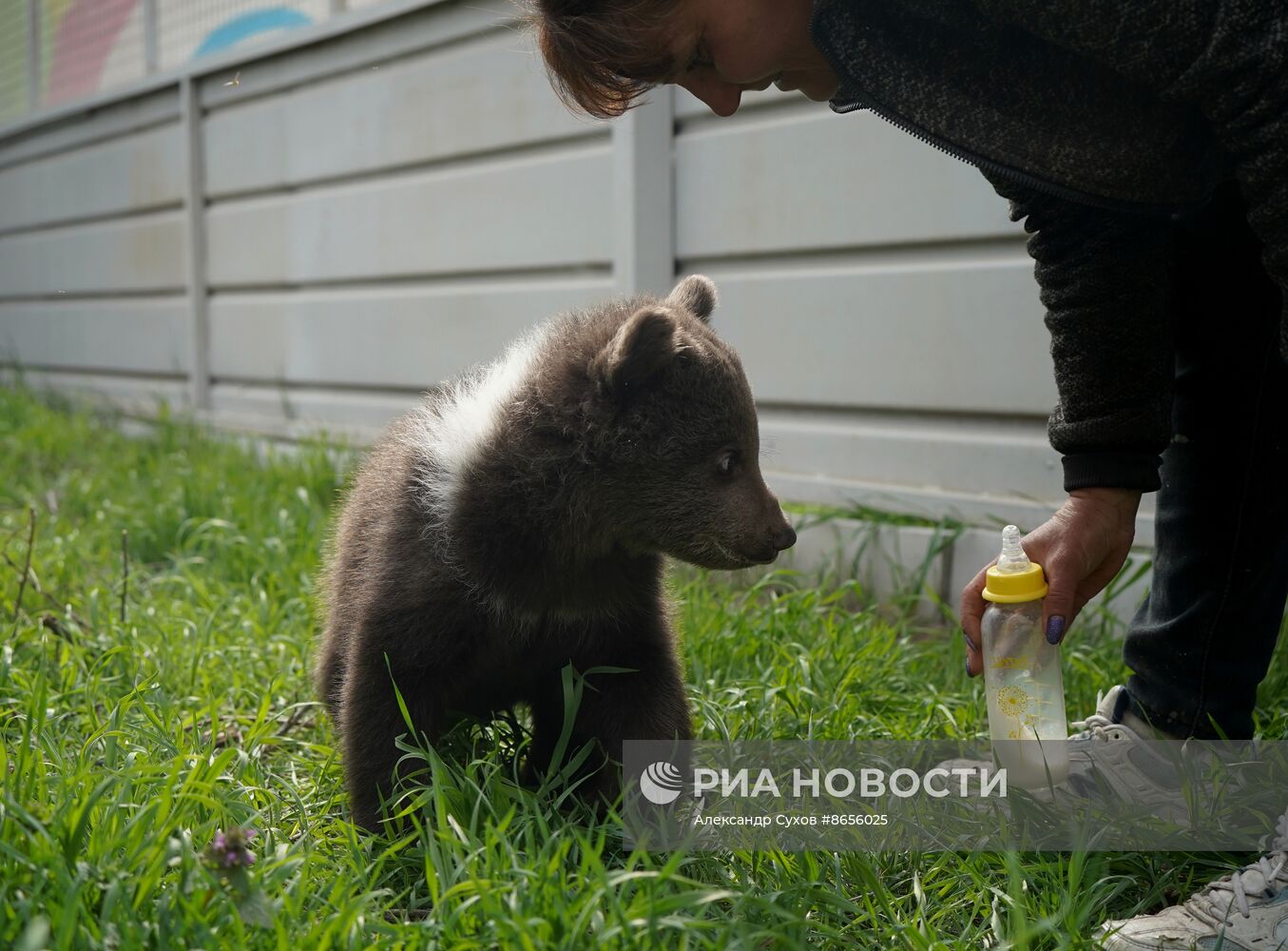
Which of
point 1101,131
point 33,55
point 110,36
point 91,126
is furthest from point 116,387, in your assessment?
point 1101,131

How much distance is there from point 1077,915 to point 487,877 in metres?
1.05

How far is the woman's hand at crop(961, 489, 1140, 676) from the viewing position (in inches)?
99.8

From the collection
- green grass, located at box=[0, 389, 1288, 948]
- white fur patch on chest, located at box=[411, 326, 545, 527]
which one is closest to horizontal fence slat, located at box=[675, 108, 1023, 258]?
green grass, located at box=[0, 389, 1288, 948]

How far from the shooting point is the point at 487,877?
2.11 metres

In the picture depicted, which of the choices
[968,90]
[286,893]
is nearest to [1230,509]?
[968,90]

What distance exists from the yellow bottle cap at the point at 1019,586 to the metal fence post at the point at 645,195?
3.16m

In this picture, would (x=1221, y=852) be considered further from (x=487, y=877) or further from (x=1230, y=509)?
(x=487, y=877)

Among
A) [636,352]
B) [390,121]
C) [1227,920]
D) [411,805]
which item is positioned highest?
[390,121]

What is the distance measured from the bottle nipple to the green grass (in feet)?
1.86

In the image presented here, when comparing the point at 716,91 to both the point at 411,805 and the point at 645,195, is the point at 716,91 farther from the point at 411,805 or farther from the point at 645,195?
the point at 645,195

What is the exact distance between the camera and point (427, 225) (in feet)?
22.5

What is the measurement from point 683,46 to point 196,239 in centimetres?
701

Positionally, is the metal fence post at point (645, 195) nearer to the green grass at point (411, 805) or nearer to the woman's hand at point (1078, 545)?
the green grass at point (411, 805)

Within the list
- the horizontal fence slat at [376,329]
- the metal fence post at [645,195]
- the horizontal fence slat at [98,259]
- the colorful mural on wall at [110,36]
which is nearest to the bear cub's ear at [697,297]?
the metal fence post at [645,195]
